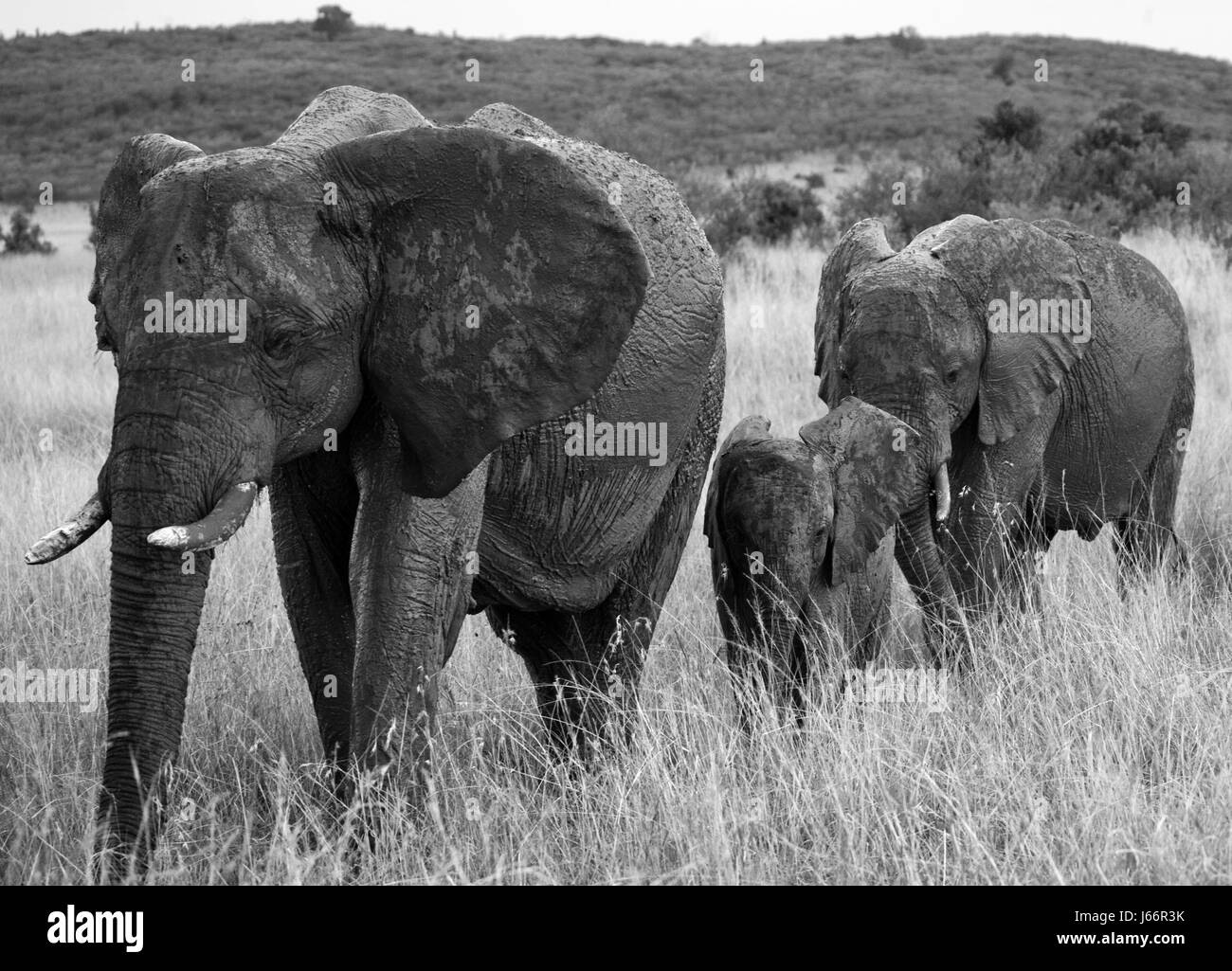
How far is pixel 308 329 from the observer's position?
372 centimetres

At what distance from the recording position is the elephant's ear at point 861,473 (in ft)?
16.8

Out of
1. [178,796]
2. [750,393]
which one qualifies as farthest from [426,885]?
[750,393]

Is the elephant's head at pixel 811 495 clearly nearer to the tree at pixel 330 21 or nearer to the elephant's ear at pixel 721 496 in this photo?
the elephant's ear at pixel 721 496

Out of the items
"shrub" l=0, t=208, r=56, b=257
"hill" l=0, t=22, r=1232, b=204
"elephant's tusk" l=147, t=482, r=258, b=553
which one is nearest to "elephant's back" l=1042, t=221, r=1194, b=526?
"elephant's tusk" l=147, t=482, r=258, b=553

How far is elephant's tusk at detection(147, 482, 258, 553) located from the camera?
3391 mm

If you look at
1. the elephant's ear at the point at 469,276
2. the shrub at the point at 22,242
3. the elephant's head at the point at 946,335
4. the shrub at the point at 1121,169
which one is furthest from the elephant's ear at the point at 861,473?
the shrub at the point at 22,242

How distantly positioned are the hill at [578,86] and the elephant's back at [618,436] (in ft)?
93.6

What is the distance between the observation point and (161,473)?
3.53 metres

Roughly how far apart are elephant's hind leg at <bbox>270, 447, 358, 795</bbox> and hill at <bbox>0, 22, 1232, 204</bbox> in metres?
29.6

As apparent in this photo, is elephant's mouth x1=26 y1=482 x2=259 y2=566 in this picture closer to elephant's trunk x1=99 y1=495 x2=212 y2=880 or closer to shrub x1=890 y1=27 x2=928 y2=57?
elephant's trunk x1=99 y1=495 x2=212 y2=880

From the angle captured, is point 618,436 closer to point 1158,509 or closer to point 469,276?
point 469,276

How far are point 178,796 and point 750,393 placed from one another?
742 cm

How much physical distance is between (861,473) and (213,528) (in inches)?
96.1
